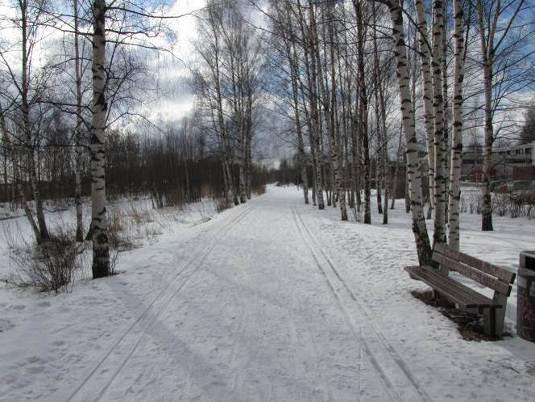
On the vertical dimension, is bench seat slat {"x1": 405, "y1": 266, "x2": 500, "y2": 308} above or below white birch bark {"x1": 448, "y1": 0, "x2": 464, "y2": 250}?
below

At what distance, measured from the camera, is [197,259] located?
816cm

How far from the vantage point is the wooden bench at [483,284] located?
3.93 metres

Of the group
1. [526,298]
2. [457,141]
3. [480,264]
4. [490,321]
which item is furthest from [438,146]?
[490,321]

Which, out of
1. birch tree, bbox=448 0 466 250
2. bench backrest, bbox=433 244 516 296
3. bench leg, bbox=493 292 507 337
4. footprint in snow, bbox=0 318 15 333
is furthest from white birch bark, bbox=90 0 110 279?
bench leg, bbox=493 292 507 337

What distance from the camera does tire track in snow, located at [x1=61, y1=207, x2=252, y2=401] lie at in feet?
10.6

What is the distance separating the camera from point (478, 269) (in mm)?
4395

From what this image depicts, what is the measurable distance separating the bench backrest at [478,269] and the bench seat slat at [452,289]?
17cm

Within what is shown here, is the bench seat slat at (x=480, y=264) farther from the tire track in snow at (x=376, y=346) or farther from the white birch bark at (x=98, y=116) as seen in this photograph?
the white birch bark at (x=98, y=116)

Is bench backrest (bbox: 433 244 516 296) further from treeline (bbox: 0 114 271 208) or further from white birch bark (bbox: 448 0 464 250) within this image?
treeline (bbox: 0 114 271 208)

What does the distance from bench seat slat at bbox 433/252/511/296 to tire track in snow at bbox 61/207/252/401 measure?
Answer: 3.93 meters

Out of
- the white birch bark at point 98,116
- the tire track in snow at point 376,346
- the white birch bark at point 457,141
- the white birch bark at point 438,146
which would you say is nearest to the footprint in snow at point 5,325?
the white birch bark at point 98,116

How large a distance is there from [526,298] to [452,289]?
2.59ft

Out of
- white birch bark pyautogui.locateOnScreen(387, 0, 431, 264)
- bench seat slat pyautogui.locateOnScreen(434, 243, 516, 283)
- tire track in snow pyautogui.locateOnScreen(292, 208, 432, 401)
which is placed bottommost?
tire track in snow pyautogui.locateOnScreen(292, 208, 432, 401)

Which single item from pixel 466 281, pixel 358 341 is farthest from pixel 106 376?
pixel 466 281
